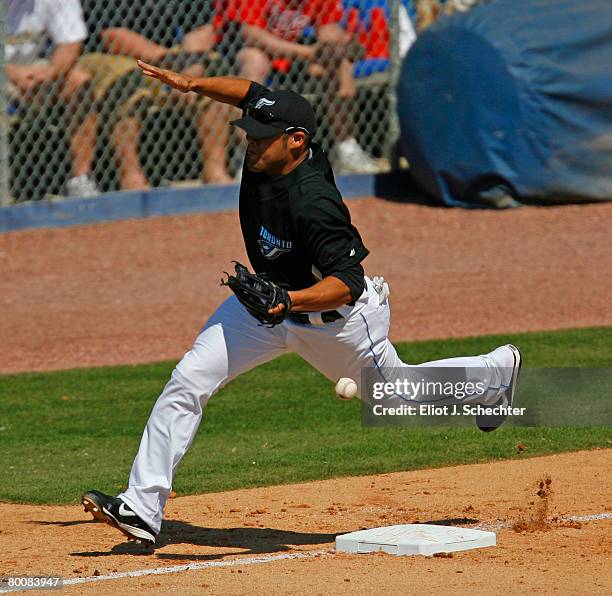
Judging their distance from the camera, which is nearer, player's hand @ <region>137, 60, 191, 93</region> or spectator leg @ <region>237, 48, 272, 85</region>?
player's hand @ <region>137, 60, 191, 93</region>

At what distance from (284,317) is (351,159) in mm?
8376

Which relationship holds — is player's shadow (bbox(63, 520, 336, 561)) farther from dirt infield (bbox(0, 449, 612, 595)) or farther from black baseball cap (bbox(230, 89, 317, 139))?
black baseball cap (bbox(230, 89, 317, 139))

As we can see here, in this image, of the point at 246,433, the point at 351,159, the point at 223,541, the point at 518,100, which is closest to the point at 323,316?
the point at 223,541

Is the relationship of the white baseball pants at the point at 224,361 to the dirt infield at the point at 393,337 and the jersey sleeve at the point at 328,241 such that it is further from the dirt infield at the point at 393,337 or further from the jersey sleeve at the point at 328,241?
the dirt infield at the point at 393,337

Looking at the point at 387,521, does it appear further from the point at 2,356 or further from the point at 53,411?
the point at 2,356

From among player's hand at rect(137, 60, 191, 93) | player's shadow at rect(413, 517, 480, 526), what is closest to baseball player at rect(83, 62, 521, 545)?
A: player's hand at rect(137, 60, 191, 93)

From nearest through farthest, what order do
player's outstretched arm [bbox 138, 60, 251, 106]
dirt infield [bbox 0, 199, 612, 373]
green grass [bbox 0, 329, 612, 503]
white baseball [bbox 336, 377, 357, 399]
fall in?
white baseball [bbox 336, 377, 357, 399]
player's outstretched arm [bbox 138, 60, 251, 106]
green grass [bbox 0, 329, 612, 503]
dirt infield [bbox 0, 199, 612, 373]

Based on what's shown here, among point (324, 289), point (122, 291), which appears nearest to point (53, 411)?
point (122, 291)

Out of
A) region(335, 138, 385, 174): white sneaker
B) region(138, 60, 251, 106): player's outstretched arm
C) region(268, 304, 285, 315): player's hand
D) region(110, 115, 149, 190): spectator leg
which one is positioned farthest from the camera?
region(335, 138, 385, 174): white sneaker

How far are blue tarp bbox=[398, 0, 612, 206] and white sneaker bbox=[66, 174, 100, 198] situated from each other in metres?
2.96

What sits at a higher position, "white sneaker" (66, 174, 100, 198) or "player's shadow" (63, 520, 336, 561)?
"player's shadow" (63, 520, 336, 561)

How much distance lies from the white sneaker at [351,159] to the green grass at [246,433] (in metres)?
4.31

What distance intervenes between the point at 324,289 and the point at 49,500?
210cm

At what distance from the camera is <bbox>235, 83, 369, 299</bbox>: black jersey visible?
16.9ft
